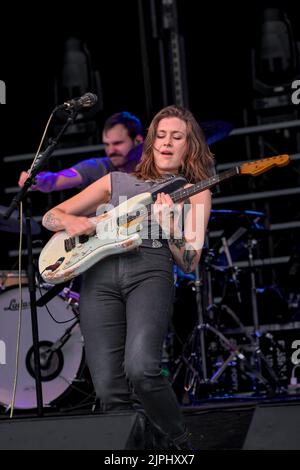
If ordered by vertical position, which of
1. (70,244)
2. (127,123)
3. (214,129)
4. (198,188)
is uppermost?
(127,123)

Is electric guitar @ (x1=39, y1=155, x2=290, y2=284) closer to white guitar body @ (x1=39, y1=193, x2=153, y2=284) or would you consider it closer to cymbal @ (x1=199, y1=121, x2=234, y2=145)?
white guitar body @ (x1=39, y1=193, x2=153, y2=284)

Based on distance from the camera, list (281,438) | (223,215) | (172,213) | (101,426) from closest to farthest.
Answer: (281,438), (101,426), (172,213), (223,215)

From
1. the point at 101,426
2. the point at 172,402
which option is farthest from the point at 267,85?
the point at 101,426

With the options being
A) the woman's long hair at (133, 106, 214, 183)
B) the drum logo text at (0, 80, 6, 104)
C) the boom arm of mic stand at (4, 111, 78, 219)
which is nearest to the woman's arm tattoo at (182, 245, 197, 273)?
the woman's long hair at (133, 106, 214, 183)

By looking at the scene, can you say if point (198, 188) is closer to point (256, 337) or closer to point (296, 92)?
point (256, 337)

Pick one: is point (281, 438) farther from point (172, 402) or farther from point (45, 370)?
point (45, 370)

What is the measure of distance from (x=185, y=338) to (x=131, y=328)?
294cm

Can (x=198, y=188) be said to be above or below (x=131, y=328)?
above

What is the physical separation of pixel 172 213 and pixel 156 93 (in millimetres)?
3366

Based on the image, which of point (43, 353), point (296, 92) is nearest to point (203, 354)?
point (43, 353)

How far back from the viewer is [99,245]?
147 inches

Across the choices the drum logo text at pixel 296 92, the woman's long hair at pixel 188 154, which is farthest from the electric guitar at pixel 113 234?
the drum logo text at pixel 296 92

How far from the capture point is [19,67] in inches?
297

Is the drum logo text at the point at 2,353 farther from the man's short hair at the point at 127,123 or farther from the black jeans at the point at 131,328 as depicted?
the black jeans at the point at 131,328
